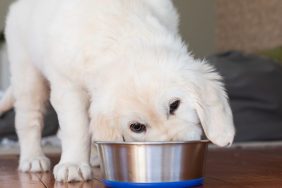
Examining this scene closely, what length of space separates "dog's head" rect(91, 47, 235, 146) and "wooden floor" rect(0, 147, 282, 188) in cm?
21

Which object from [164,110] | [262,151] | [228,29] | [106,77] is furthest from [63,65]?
[228,29]

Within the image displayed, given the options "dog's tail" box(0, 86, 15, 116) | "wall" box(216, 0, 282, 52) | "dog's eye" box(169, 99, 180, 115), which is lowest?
"dog's eye" box(169, 99, 180, 115)

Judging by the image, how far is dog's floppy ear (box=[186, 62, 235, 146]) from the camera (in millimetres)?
1876

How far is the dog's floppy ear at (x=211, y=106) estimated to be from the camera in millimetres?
1876

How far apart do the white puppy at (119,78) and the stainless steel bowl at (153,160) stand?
5 cm

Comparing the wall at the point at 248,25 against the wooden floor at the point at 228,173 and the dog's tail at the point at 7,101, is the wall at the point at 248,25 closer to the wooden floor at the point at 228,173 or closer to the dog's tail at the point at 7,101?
the wooden floor at the point at 228,173

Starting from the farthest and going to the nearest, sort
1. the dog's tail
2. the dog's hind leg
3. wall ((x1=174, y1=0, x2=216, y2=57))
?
wall ((x1=174, y1=0, x2=216, y2=57)) < the dog's tail < the dog's hind leg

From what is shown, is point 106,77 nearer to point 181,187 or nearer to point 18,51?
point 181,187

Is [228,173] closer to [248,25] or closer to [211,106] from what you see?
[211,106]

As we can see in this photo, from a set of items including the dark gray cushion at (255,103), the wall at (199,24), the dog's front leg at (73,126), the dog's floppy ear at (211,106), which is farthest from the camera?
the wall at (199,24)

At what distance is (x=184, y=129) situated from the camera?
1.82 metres

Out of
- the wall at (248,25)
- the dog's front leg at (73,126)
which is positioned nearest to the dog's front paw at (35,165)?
the dog's front leg at (73,126)

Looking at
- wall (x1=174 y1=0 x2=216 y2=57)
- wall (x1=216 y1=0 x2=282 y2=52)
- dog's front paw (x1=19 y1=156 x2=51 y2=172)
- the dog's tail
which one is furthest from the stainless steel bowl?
wall (x1=174 y1=0 x2=216 y2=57)

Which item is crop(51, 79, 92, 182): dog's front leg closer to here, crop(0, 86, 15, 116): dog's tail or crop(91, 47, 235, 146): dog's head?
crop(91, 47, 235, 146): dog's head
